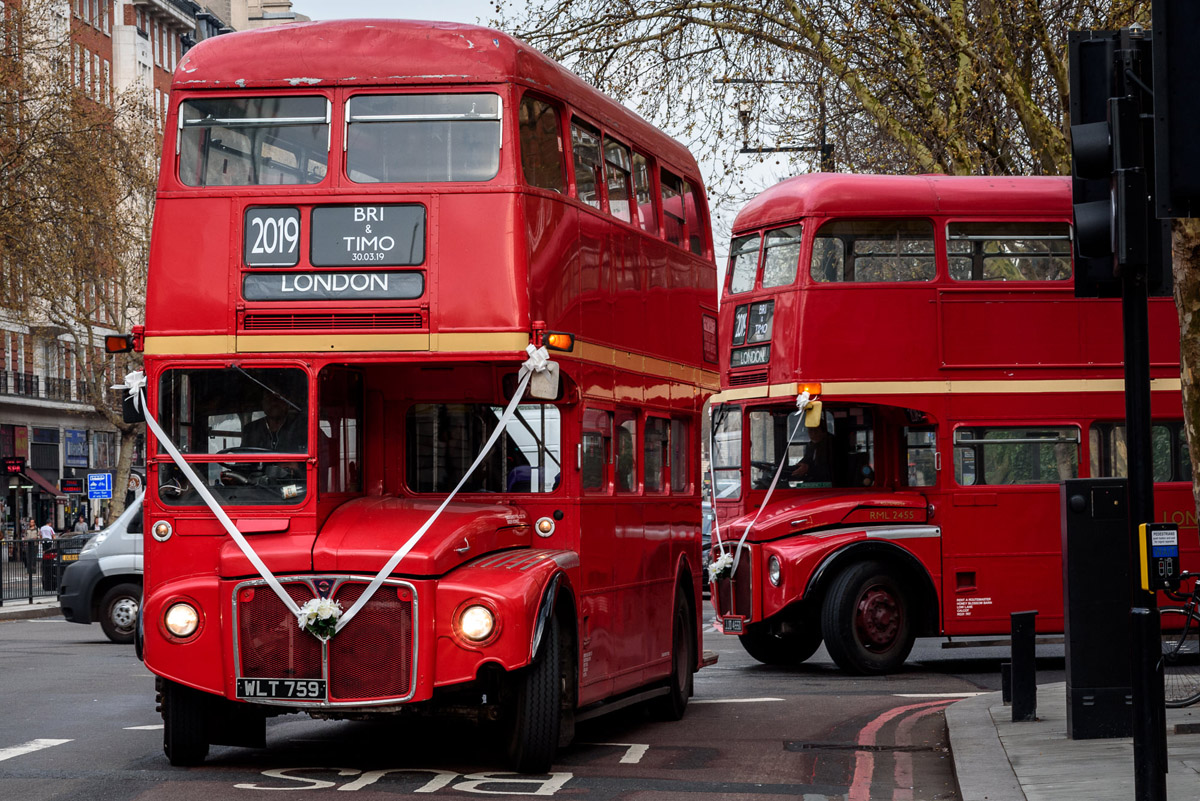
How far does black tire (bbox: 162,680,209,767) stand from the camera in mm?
10148

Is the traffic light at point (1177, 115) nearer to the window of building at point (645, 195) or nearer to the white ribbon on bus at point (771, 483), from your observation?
the window of building at point (645, 195)

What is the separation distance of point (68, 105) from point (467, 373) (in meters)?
29.2

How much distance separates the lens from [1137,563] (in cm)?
723

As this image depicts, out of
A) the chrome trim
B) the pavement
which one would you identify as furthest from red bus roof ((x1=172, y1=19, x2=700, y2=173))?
the pavement

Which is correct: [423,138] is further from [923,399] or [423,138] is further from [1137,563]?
[923,399]

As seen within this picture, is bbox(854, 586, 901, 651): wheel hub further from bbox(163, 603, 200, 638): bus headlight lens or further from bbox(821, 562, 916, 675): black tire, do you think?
bbox(163, 603, 200, 638): bus headlight lens

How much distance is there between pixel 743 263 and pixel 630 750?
791 centimetres

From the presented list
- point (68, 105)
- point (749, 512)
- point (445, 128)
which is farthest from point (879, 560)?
point (68, 105)

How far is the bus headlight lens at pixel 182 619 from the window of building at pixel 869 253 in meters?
9.02

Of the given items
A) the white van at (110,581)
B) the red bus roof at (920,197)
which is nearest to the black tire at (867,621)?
the red bus roof at (920,197)

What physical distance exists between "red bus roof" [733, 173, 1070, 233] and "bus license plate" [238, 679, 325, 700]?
933 centimetres

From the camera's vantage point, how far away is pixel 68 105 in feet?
124

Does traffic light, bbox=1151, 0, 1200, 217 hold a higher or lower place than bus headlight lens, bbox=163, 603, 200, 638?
higher

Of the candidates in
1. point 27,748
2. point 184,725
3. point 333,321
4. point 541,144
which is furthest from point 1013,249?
point 27,748
